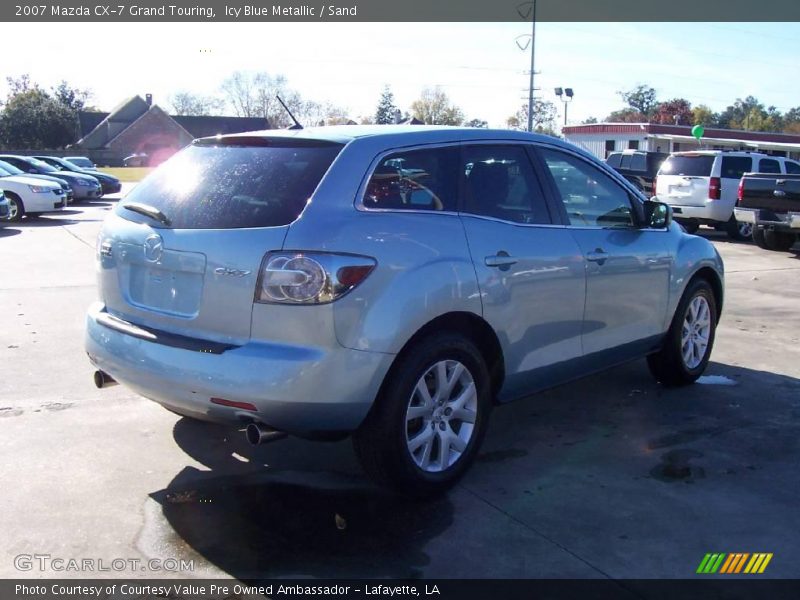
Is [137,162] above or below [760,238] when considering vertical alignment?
above

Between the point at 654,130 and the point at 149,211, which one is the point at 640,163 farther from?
the point at 149,211

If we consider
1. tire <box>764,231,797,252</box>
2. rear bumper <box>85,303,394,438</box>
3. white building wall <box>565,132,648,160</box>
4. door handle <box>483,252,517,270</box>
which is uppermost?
white building wall <box>565,132,648,160</box>

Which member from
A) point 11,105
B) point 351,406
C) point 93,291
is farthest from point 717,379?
point 11,105

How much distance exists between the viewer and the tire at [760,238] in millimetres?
15508

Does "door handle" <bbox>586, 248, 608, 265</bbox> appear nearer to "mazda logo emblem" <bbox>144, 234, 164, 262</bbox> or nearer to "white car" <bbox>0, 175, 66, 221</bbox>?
"mazda logo emblem" <bbox>144, 234, 164, 262</bbox>

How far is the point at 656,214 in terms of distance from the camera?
5.64 m

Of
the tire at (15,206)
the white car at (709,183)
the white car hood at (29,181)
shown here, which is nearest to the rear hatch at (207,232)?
the white car at (709,183)

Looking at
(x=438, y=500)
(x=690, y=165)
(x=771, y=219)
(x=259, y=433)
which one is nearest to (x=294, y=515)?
(x=259, y=433)

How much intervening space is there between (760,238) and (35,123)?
2888 inches

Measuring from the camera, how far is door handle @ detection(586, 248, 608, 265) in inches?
194

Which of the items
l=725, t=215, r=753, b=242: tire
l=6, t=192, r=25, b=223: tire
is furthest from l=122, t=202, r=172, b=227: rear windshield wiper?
l=6, t=192, r=25, b=223: tire

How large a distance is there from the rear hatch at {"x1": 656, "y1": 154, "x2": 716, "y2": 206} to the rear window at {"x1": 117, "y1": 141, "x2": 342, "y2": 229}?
15036 millimetres

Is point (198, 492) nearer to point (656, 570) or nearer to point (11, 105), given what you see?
point (656, 570)

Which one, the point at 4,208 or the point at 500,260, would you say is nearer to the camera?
the point at 500,260
